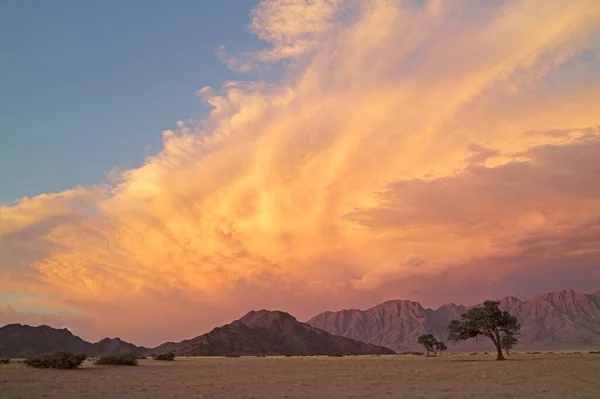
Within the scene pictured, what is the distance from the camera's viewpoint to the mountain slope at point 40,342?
15675 cm

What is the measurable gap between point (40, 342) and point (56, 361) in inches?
5341

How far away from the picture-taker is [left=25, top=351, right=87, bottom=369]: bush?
155 ft

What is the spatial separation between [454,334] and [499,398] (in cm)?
5807

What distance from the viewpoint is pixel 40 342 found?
540ft

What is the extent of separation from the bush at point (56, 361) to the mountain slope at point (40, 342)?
372 ft

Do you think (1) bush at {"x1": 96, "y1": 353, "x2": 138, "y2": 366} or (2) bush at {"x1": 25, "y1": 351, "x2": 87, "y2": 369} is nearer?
(2) bush at {"x1": 25, "y1": 351, "x2": 87, "y2": 369}

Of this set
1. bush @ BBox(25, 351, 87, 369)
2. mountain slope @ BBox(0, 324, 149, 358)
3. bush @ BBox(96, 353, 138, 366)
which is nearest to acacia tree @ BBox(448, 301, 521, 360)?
bush @ BBox(96, 353, 138, 366)

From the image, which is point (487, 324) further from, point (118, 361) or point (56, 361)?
point (56, 361)

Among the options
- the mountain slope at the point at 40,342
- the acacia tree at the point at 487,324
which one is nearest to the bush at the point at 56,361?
the acacia tree at the point at 487,324

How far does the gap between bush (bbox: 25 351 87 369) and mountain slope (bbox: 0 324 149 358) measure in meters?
113

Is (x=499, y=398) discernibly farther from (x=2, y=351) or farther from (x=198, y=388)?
(x=2, y=351)

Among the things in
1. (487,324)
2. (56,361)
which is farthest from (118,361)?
(487,324)

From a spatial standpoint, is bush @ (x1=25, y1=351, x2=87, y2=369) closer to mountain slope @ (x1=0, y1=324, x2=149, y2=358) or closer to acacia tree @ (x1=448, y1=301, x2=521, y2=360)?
acacia tree @ (x1=448, y1=301, x2=521, y2=360)

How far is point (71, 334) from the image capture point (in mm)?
184250
